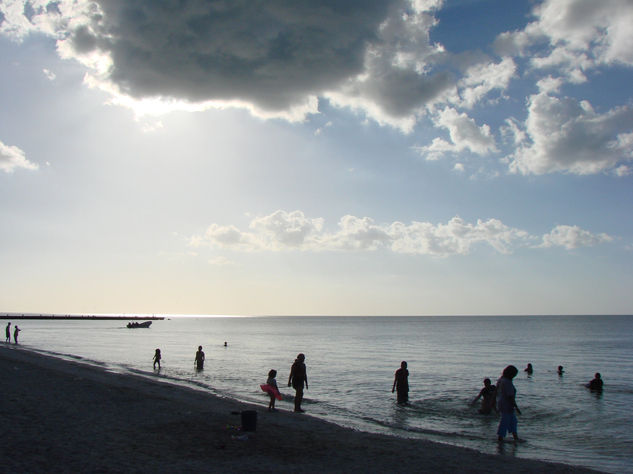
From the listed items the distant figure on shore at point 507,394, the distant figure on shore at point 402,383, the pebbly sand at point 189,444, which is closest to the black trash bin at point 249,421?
the pebbly sand at point 189,444

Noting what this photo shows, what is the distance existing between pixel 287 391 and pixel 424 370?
16154 mm

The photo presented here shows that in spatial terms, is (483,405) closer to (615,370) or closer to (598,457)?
(598,457)

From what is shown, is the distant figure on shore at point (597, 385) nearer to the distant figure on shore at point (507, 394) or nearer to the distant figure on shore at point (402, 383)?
the distant figure on shore at point (402, 383)

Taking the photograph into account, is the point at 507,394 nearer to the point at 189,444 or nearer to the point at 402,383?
the point at 189,444

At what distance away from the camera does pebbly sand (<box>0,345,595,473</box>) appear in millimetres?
9844

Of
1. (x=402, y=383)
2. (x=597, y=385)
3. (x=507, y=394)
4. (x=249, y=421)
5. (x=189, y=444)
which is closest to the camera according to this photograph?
(x=189, y=444)

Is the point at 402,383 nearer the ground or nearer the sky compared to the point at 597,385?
nearer the sky

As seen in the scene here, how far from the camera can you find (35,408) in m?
15.0

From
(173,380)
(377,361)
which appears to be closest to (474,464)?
(173,380)

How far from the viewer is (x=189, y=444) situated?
38.1 feet

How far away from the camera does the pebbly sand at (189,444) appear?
32.3 feet

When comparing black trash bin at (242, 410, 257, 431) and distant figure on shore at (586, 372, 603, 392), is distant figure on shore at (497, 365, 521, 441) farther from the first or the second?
distant figure on shore at (586, 372, 603, 392)

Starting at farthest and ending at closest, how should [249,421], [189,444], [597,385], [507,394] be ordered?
[597,385], [249,421], [507,394], [189,444]

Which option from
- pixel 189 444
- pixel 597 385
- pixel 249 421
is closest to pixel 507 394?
pixel 249 421
